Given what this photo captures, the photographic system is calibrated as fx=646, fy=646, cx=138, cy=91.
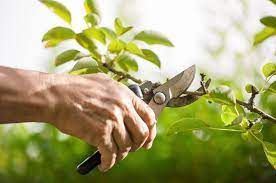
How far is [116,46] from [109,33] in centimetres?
3

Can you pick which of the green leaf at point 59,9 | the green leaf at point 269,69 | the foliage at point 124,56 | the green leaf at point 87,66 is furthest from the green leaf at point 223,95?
the green leaf at point 59,9

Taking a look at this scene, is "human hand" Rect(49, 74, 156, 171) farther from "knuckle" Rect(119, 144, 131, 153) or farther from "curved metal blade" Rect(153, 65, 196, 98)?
"curved metal blade" Rect(153, 65, 196, 98)

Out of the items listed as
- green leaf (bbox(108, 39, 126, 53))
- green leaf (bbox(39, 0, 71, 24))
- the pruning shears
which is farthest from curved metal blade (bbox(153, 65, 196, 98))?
green leaf (bbox(39, 0, 71, 24))

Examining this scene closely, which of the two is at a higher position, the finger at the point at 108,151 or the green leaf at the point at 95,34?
the green leaf at the point at 95,34

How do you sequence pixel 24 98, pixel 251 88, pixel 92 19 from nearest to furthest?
pixel 24 98, pixel 251 88, pixel 92 19

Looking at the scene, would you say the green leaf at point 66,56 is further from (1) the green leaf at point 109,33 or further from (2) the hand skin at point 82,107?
(2) the hand skin at point 82,107

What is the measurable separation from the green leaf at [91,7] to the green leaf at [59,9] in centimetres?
5

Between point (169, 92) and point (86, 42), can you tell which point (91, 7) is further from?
point (169, 92)

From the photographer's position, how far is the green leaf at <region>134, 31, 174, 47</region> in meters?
1.22

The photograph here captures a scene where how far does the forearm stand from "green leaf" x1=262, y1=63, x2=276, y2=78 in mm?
390

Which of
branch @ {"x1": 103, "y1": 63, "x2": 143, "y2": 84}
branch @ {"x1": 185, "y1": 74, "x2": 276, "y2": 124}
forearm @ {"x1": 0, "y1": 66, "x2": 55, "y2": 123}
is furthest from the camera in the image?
branch @ {"x1": 103, "y1": 63, "x2": 143, "y2": 84}

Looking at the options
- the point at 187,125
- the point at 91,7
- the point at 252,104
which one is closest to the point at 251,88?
the point at 252,104

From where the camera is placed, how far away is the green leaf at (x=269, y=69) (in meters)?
1.12

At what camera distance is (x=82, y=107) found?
3.19 feet
